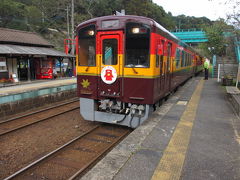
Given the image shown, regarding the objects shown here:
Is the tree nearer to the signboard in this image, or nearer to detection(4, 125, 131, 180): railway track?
the signboard

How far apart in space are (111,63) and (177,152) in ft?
10.4

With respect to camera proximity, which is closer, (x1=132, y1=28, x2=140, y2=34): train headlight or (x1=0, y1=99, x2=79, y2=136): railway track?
(x1=132, y1=28, x2=140, y2=34): train headlight

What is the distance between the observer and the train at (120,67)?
5.48 meters

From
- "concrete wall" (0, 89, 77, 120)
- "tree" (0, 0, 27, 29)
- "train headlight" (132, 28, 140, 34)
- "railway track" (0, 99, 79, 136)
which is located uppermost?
"tree" (0, 0, 27, 29)

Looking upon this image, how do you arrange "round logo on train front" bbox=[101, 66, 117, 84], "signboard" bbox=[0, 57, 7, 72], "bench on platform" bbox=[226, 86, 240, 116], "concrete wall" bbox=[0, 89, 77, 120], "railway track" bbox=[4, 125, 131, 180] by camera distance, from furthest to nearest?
"signboard" bbox=[0, 57, 7, 72], "concrete wall" bbox=[0, 89, 77, 120], "bench on platform" bbox=[226, 86, 240, 116], "round logo on train front" bbox=[101, 66, 117, 84], "railway track" bbox=[4, 125, 131, 180]

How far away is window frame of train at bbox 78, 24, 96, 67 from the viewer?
6.03 meters

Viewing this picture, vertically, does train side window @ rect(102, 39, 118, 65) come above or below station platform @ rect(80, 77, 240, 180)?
above

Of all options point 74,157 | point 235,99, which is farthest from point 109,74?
point 235,99

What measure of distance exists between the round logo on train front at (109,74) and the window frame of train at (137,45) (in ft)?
1.50

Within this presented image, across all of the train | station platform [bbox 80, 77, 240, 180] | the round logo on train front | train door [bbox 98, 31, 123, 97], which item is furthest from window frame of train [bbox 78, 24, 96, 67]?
station platform [bbox 80, 77, 240, 180]

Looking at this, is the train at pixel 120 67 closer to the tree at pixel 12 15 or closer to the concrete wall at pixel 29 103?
the concrete wall at pixel 29 103

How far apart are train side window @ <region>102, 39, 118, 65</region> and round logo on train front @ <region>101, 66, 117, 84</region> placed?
186mm

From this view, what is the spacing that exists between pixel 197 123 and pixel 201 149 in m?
1.71

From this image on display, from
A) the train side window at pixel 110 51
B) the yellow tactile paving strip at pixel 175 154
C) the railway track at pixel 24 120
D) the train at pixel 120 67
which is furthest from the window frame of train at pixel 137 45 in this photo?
the railway track at pixel 24 120
